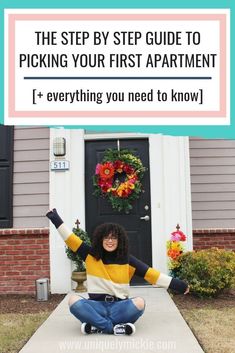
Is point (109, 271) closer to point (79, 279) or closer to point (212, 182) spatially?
point (79, 279)

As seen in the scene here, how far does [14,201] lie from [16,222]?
31 centimetres

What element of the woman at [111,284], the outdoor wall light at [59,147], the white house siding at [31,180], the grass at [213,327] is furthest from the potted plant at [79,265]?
the woman at [111,284]

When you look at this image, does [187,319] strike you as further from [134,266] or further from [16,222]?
[16,222]

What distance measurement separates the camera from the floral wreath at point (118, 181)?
7.34 metres

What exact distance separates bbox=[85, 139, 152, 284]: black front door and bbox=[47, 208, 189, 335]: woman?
2682 millimetres

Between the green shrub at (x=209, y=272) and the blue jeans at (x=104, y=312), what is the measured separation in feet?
6.47

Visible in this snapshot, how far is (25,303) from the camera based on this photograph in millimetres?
6598

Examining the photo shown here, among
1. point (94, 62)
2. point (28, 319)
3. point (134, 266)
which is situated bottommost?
point (28, 319)

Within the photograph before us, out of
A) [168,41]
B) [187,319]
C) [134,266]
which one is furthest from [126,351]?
[168,41]

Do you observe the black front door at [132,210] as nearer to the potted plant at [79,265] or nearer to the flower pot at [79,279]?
the potted plant at [79,265]

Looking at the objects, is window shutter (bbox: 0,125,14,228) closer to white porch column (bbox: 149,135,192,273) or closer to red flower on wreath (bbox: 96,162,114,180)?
red flower on wreath (bbox: 96,162,114,180)

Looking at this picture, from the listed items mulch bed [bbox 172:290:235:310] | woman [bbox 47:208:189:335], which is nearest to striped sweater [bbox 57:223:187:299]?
woman [bbox 47:208:189:335]

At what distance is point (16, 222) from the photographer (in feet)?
24.5

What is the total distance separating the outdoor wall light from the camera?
7312 mm
